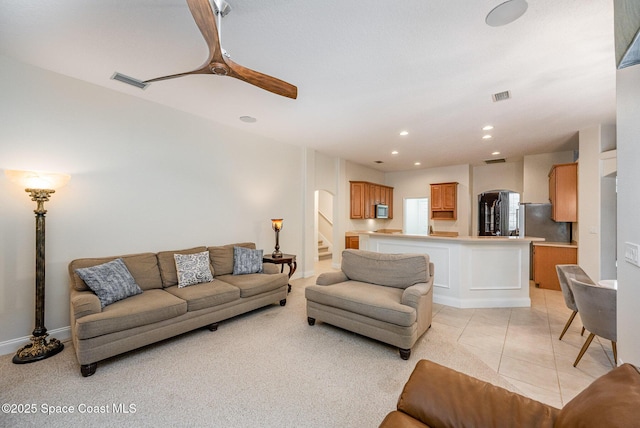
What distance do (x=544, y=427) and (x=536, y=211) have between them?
592 centimetres

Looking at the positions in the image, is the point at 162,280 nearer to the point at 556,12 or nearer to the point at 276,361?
the point at 276,361

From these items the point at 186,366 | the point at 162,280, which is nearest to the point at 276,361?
the point at 186,366

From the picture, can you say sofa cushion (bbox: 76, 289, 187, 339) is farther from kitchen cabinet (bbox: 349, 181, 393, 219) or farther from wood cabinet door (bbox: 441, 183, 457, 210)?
wood cabinet door (bbox: 441, 183, 457, 210)

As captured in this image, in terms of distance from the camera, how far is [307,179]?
591 centimetres

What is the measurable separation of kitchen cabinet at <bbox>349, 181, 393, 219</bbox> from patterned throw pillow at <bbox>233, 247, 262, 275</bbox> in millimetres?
3707

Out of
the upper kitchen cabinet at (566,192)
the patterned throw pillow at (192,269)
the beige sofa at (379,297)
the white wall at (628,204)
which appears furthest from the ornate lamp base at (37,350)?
the upper kitchen cabinet at (566,192)

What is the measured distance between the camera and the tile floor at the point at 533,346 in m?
2.21

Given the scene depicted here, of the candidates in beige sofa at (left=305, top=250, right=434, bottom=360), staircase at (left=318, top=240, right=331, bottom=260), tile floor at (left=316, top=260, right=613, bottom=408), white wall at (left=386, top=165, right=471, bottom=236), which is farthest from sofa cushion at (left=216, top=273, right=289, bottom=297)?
white wall at (left=386, top=165, right=471, bottom=236)

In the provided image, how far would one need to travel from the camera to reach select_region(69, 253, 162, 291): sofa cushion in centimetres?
293

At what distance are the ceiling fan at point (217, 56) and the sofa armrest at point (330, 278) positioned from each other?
7.33 ft

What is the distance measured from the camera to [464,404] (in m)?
1.18

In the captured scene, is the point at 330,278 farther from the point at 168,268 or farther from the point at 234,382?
the point at 168,268

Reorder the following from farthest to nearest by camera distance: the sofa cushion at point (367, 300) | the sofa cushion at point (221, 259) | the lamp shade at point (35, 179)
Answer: the sofa cushion at point (221, 259) < the sofa cushion at point (367, 300) < the lamp shade at point (35, 179)

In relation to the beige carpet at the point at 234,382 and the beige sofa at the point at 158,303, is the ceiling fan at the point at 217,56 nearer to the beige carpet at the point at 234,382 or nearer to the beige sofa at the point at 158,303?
the beige sofa at the point at 158,303
